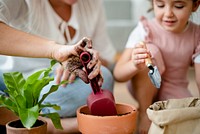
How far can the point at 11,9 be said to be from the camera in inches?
48.3

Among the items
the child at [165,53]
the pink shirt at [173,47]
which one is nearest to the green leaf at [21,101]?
the child at [165,53]

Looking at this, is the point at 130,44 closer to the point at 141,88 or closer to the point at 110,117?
the point at 141,88

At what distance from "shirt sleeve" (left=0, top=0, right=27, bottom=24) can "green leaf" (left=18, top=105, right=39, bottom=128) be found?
32cm

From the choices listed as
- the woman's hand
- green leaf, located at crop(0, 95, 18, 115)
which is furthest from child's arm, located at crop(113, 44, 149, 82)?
green leaf, located at crop(0, 95, 18, 115)

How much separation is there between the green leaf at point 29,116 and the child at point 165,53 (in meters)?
0.42

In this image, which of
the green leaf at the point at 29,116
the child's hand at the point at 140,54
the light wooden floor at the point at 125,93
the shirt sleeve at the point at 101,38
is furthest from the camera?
the light wooden floor at the point at 125,93

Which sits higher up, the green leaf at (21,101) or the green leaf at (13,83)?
the green leaf at (13,83)

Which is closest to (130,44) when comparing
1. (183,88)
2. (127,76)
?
(127,76)

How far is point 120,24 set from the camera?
2682 millimetres

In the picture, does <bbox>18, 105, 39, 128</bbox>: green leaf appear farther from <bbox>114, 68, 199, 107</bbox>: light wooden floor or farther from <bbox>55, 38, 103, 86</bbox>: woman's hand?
<bbox>114, 68, 199, 107</bbox>: light wooden floor

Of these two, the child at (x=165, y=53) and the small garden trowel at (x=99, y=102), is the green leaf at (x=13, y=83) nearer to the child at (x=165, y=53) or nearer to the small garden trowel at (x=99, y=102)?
the small garden trowel at (x=99, y=102)

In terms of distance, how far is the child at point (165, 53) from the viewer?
4.27 ft

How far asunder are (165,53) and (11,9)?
537 mm

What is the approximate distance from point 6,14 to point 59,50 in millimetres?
250
